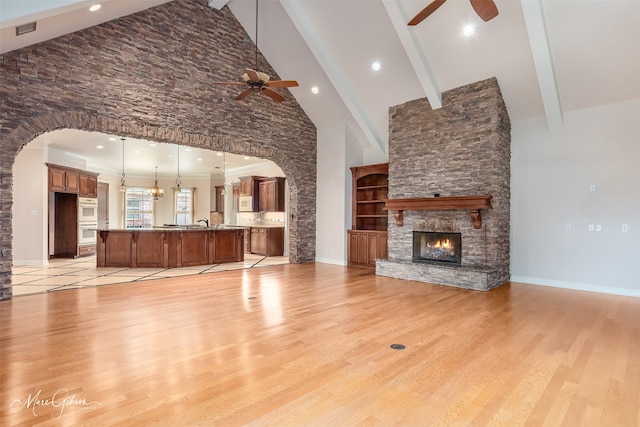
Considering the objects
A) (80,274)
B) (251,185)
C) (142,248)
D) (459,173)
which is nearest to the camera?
(459,173)

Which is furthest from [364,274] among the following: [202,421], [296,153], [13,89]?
[13,89]

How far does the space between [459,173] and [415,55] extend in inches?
90.9

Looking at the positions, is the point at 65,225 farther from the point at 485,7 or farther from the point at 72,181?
the point at 485,7

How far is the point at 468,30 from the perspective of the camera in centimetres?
538

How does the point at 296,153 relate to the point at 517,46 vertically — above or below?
below

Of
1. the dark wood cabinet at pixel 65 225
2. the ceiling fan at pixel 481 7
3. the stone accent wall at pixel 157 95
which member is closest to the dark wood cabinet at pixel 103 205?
the dark wood cabinet at pixel 65 225

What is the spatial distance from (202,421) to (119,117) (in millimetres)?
5704

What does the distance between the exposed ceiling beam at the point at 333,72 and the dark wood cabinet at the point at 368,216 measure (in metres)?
0.71

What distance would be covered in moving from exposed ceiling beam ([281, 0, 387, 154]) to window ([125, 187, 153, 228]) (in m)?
8.68

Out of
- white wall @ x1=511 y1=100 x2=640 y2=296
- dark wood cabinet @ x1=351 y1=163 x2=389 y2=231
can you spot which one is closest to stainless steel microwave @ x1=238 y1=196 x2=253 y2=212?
dark wood cabinet @ x1=351 y1=163 x2=389 y2=231

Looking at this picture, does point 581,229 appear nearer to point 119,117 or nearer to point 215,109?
point 215,109

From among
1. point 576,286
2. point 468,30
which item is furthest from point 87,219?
point 576,286

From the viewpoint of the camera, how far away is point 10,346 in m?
3.19

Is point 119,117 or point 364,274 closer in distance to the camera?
point 119,117
